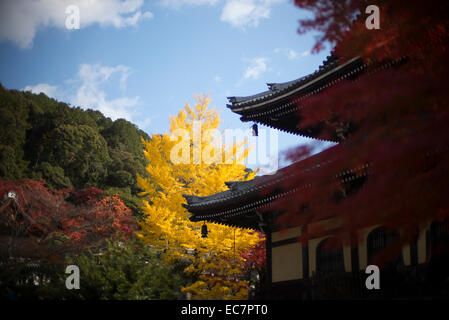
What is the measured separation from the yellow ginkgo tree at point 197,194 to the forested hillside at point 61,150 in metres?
15.8

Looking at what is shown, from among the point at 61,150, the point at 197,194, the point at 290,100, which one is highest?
the point at 61,150

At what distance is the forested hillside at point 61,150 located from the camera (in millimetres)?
34500

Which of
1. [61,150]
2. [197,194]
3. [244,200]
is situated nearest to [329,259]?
[244,200]

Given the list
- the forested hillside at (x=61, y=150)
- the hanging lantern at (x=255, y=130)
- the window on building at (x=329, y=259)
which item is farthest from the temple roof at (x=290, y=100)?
the forested hillside at (x=61, y=150)

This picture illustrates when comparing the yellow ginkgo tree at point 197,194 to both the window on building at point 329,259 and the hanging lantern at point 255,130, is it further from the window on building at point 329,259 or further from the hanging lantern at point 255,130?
the hanging lantern at point 255,130

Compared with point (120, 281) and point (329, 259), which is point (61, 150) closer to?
point (120, 281)

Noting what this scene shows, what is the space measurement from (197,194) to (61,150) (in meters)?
21.9

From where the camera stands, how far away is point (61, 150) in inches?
1436

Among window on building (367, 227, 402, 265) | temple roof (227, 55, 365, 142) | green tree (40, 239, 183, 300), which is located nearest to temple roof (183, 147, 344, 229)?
temple roof (227, 55, 365, 142)

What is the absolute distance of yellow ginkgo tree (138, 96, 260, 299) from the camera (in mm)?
15039

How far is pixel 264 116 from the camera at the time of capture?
483 inches

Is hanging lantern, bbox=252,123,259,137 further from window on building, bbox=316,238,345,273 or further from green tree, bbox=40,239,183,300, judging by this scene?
green tree, bbox=40,239,183,300

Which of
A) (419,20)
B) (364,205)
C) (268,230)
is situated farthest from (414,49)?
(268,230)
